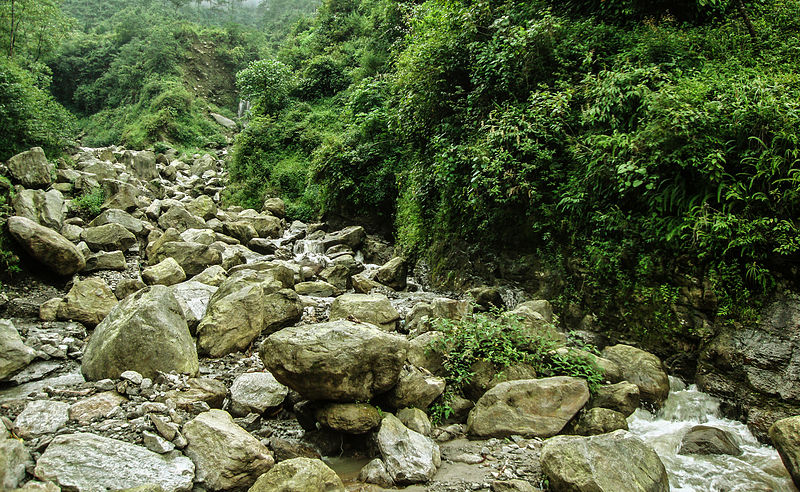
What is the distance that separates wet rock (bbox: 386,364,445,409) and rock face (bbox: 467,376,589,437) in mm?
534

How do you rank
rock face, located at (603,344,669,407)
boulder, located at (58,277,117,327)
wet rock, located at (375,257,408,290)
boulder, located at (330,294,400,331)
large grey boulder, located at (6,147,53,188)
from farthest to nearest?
large grey boulder, located at (6,147,53,188)
wet rock, located at (375,257,408,290)
boulder, located at (58,277,117,327)
boulder, located at (330,294,400,331)
rock face, located at (603,344,669,407)

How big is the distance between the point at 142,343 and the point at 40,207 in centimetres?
853

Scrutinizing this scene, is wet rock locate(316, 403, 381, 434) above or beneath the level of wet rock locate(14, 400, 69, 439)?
beneath

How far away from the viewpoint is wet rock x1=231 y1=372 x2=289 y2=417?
493 cm

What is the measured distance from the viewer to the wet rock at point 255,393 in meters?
4.93

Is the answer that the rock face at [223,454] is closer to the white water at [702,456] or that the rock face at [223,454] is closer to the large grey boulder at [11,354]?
Answer: the large grey boulder at [11,354]

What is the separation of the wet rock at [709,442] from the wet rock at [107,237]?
40.8ft

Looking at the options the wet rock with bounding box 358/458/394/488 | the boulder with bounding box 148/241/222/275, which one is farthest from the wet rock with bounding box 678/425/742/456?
the boulder with bounding box 148/241/222/275

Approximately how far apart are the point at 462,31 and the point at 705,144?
6.37m

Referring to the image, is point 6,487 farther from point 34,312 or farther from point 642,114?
point 642,114

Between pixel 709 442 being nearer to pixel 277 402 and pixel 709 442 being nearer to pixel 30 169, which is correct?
pixel 277 402

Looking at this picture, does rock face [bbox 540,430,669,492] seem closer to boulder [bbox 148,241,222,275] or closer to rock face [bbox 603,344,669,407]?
rock face [bbox 603,344,669,407]

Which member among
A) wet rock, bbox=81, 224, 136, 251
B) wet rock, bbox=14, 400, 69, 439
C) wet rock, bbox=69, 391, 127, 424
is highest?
wet rock, bbox=81, 224, 136, 251

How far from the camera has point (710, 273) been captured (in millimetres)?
5648
